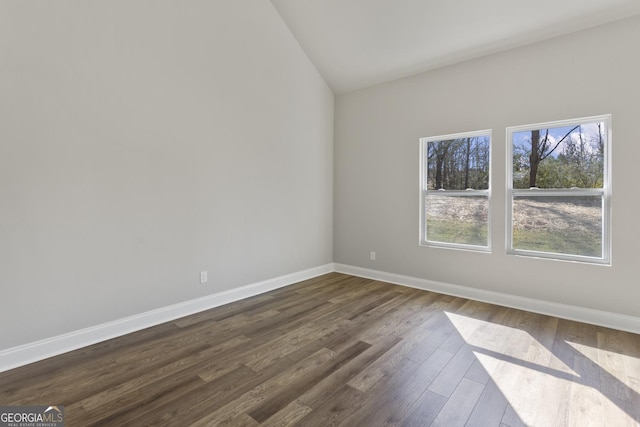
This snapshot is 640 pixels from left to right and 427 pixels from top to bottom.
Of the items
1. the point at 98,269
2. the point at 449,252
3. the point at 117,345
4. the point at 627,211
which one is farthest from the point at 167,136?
the point at 627,211

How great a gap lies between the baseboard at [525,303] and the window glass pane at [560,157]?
4.10 ft

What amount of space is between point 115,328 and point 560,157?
4.70m

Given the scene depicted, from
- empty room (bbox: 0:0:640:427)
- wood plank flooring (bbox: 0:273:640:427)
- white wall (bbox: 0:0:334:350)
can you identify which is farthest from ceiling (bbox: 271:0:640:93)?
wood plank flooring (bbox: 0:273:640:427)

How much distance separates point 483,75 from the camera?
355 cm

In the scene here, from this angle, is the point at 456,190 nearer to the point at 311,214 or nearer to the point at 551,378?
the point at 311,214

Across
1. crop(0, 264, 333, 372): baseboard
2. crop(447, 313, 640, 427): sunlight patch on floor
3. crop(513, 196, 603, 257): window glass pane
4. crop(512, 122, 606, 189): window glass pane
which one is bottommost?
crop(447, 313, 640, 427): sunlight patch on floor

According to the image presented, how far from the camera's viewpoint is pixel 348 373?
213 cm

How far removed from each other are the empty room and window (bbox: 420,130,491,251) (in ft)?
0.08

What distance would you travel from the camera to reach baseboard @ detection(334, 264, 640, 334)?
2846 mm

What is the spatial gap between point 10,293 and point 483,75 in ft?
16.1

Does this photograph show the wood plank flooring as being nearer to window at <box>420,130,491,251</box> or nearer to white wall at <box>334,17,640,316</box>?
white wall at <box>334,17,640,316</box>

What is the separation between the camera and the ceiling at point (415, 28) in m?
2.90

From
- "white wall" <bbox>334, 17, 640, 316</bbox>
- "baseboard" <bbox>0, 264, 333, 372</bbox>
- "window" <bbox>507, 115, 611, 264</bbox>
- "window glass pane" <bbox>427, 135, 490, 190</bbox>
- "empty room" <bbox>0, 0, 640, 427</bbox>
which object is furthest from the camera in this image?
"window glass pane" <bbox>427, 135, 490, 190</bbox>

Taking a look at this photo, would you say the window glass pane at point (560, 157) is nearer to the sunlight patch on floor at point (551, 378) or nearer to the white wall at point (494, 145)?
the white wall at point (494, 145)
